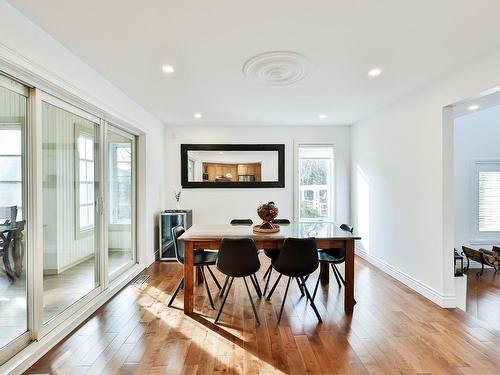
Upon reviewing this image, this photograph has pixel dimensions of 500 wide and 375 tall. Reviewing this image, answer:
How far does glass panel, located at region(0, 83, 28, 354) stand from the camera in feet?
6.27

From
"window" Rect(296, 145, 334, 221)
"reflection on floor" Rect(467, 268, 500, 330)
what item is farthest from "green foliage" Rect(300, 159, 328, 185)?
"reflection on floor" Rect(467, 268, 500, 330)

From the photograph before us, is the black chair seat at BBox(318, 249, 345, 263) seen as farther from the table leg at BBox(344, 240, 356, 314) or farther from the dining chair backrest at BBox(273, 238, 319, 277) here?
the dining chair backrest at BBox(273, 238, 319, 277)

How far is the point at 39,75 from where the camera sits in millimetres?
2035

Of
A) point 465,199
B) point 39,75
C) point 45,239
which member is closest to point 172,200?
point 45,239

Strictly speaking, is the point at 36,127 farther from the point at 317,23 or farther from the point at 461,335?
the point at 461,335

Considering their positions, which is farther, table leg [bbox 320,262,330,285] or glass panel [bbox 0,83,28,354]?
table leg [bbox 320,262,330,285]

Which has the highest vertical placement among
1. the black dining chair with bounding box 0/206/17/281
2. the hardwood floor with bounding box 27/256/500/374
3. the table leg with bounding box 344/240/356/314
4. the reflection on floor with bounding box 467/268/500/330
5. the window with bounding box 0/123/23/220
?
the window with bounding box 0/123/23/220

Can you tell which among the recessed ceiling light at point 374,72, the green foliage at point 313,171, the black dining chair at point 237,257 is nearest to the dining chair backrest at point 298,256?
the black dining chair at point 237,257

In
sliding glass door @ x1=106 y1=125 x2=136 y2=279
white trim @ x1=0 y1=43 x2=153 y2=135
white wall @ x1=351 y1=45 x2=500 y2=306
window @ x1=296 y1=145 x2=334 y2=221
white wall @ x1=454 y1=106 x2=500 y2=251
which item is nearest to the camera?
white trim @ x1=0 y1=43 x2=153 y2=135

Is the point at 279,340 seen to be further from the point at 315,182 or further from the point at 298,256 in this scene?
the point at 315,182

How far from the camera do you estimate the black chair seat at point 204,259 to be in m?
2.98

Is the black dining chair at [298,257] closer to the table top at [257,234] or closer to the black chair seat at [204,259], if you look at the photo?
the table top at [257,234]

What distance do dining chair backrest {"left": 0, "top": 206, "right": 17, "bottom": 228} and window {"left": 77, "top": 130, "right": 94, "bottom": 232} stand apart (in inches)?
32.2

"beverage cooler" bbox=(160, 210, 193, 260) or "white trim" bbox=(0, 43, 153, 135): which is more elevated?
"white trim" bbox=(0, 43, 153, 135)
